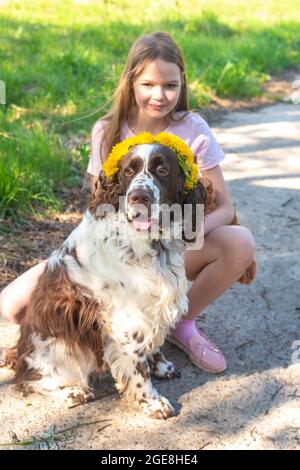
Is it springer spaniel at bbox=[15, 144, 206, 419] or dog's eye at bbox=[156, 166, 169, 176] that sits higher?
dog's eye at bbox=[156, 166, 169, 176]

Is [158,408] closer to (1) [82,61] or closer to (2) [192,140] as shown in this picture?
(2) [192,140]

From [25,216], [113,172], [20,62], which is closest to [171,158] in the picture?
[113,172]

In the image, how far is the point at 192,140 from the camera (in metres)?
3.28

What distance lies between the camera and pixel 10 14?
9.20 m

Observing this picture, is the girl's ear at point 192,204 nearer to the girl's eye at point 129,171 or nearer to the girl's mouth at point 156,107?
the girl's eye at point 129,171

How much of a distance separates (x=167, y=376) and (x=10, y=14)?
7.50m

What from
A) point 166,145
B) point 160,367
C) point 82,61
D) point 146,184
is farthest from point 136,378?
point 82,61

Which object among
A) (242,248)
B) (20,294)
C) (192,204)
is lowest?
(20,294)

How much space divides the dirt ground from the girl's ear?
0.83 metres

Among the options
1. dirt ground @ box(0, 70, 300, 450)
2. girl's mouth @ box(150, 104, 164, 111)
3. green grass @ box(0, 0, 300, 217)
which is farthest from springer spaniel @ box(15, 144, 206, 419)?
green grass @ box(0, 0, 300, 217)

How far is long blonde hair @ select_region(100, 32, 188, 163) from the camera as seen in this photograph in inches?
122

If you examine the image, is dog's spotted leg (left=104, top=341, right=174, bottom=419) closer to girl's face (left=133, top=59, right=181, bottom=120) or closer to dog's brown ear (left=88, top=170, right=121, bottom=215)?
dog's brown ear (left=88, top=170, right=121, bottom=215)

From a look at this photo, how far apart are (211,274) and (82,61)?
4.64 metres

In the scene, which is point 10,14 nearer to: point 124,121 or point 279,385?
point 124,121
